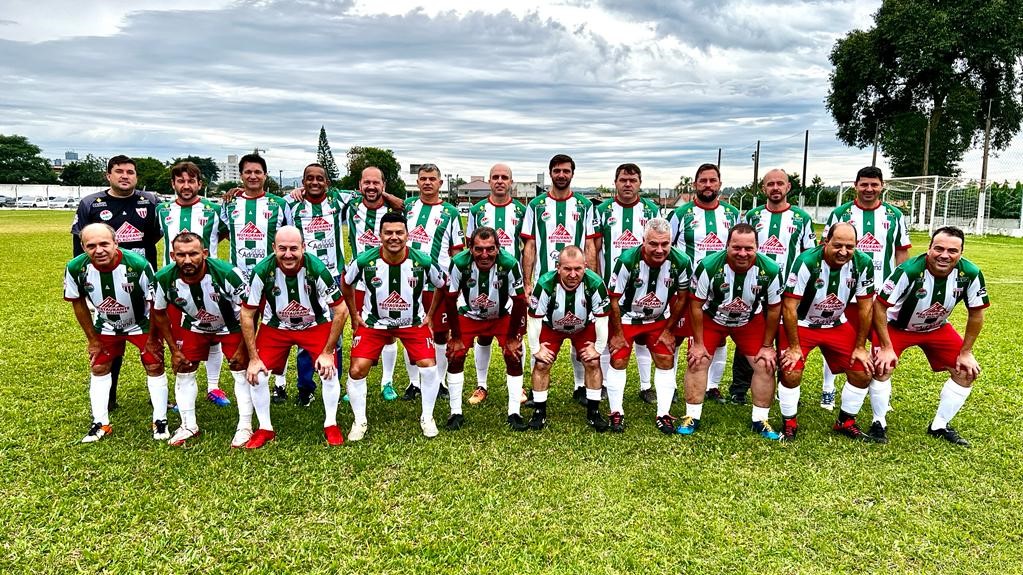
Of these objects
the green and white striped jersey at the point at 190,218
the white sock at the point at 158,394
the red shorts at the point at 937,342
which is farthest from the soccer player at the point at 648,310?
the green and white striped jersey at the point at 190,218

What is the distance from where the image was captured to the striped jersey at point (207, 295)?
14.0ft

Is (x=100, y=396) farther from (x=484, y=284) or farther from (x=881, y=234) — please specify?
(x=881, y=234)

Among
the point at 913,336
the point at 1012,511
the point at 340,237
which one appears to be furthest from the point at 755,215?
the point at 340,237

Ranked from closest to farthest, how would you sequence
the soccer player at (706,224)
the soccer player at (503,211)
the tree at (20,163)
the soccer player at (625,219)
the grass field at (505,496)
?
the grass field at (505,496) → the soccer player at (706,224) → the soccer player at (625,219) → the soccer player at (503,211) → the tree at (20,163)

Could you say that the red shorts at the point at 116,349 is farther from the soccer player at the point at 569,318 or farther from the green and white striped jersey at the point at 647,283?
the green and white striped jersey at the point at 647,283

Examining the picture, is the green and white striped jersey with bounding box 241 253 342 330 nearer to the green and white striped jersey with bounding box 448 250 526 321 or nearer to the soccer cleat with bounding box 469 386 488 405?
the green and white striped jersey with bounding box 448 250 526 321

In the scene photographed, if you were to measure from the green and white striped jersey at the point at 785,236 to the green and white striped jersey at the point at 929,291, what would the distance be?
997 mm

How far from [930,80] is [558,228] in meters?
34.1

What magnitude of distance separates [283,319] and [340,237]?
1.56 m

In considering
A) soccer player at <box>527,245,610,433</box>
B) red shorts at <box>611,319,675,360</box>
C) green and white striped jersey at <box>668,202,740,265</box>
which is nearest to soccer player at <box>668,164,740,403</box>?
green and white striped jersey at <box>668,202,740,265</box>

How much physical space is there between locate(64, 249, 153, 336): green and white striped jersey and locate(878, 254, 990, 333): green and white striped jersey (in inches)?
208

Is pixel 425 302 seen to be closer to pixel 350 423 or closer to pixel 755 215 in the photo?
pixel 350 423

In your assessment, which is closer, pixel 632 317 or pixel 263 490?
pixel 263 490

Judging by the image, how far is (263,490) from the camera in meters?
3.73
